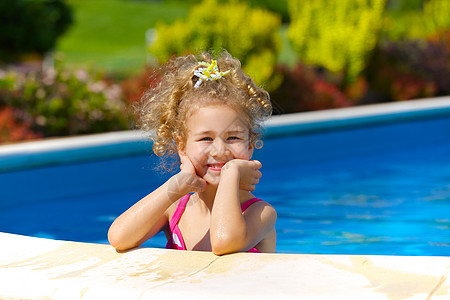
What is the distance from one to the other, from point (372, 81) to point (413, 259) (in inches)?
452

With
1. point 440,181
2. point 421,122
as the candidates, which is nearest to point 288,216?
point 440,181

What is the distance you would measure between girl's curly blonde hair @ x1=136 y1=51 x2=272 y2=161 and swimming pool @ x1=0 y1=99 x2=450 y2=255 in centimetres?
Result: 179

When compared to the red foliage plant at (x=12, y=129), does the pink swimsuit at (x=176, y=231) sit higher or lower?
lower

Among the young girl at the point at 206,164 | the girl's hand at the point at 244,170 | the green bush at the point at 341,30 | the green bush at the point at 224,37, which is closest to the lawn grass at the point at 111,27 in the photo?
the green bush at the point at 341,30

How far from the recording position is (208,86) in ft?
8.74

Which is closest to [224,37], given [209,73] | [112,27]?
[209,73]

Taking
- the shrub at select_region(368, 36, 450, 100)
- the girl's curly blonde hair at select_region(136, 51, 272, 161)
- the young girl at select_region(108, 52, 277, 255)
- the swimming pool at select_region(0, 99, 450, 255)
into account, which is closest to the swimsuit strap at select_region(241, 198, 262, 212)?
the young girl at select_region(108, 52, 277, 255)

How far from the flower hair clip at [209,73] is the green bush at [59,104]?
575cm

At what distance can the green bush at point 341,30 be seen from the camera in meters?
12.4

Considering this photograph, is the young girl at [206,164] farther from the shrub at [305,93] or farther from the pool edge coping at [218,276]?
the shrub at [305,93]

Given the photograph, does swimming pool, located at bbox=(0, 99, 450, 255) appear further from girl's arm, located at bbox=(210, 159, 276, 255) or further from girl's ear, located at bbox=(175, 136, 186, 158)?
girl's arm, located at bbox=(210, 159, 276, 255)

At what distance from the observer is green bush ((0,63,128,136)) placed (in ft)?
26.8

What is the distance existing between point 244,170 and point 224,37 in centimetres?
831

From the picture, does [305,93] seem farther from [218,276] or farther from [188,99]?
[218,276]
